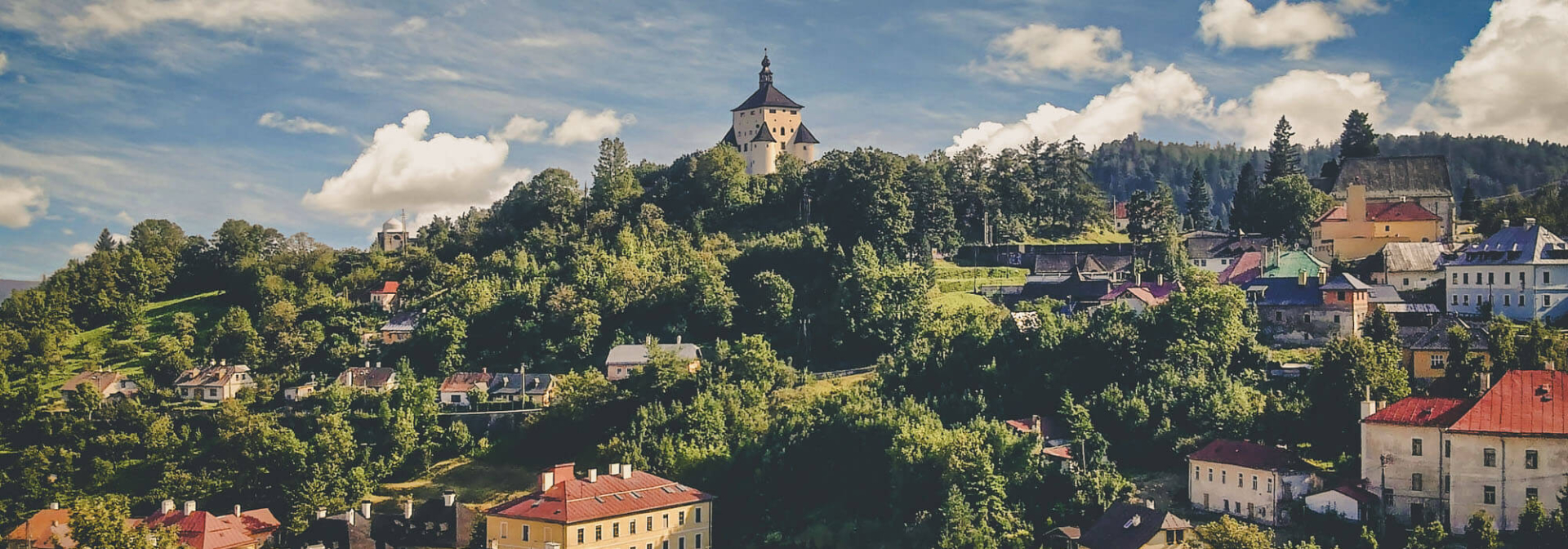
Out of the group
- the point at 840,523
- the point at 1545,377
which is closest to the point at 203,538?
the point at 840,523

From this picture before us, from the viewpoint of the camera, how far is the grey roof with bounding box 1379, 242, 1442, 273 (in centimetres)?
5916

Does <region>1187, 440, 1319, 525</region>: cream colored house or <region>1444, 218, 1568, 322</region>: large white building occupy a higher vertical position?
<region>1444, 218, 1568, 322</region>: large white building

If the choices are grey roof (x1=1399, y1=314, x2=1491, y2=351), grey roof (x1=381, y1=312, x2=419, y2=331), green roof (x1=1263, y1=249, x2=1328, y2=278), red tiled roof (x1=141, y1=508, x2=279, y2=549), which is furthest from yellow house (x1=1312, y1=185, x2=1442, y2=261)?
red tiled roof (x1=141, y1=508, x2=279, y2=549)

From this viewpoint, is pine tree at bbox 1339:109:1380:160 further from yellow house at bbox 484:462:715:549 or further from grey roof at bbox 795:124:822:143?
yellow house at bbox 484:462:715:549

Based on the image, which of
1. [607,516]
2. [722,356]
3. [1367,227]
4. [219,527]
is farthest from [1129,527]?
[1367,227]

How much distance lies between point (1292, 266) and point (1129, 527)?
1118 inches

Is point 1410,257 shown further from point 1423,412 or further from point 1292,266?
point 1423,412

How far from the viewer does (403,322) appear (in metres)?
70.2

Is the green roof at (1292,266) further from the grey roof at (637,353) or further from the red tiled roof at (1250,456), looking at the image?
the grey roof at (637,353)

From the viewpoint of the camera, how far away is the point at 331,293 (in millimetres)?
76625

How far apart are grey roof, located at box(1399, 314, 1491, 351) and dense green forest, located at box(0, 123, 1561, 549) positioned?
43.1 inches

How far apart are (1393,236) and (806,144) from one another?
34079 mm

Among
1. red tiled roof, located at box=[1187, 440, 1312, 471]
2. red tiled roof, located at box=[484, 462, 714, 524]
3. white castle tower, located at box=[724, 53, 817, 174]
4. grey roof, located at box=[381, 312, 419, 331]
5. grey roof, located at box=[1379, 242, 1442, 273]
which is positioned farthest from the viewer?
white castle tower, located at box=[724, 53, 817, 174]

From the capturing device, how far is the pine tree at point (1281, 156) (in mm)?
78062
